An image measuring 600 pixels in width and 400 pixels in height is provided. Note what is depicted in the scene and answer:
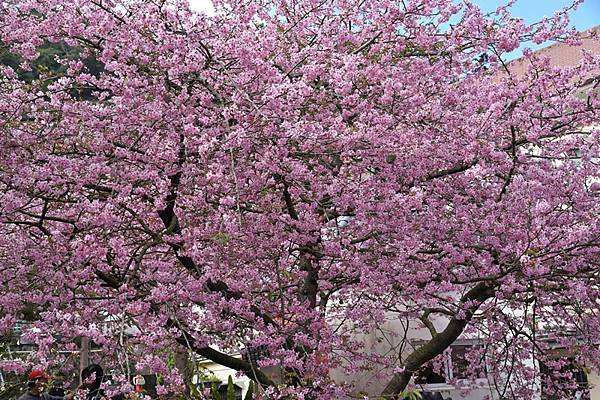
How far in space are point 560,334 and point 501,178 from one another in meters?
2.46

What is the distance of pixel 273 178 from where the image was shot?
210 inches

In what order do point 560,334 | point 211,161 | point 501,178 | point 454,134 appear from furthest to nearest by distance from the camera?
point 560,334, point 501,178, point 454,134, point 211,161

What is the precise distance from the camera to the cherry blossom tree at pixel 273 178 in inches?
192

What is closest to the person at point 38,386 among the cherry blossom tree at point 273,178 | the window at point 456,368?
the cherry blossom tree at point 273,178

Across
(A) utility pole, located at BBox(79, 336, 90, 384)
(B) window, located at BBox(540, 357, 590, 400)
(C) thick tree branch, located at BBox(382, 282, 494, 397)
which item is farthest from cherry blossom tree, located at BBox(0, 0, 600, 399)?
(B) window, located at BBox(540, 357, 590, 400)

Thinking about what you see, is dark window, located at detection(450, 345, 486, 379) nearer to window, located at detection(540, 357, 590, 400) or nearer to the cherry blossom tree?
window, located at detection(540, 357, 590, 400)

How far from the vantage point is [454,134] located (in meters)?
5.55

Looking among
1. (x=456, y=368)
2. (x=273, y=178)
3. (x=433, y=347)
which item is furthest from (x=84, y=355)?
(x=456, y=368)

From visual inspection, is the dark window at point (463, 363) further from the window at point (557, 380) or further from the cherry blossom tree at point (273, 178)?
the cherry blossom tree at point (273, 178)

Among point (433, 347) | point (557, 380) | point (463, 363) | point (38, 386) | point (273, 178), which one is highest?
point (273, 178)

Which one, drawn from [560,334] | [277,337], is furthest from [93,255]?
[560,334]

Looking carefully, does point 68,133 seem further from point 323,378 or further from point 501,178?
point 501,178

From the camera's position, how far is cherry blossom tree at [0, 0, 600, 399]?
4.88 meters

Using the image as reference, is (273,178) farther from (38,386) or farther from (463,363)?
(463,363)
